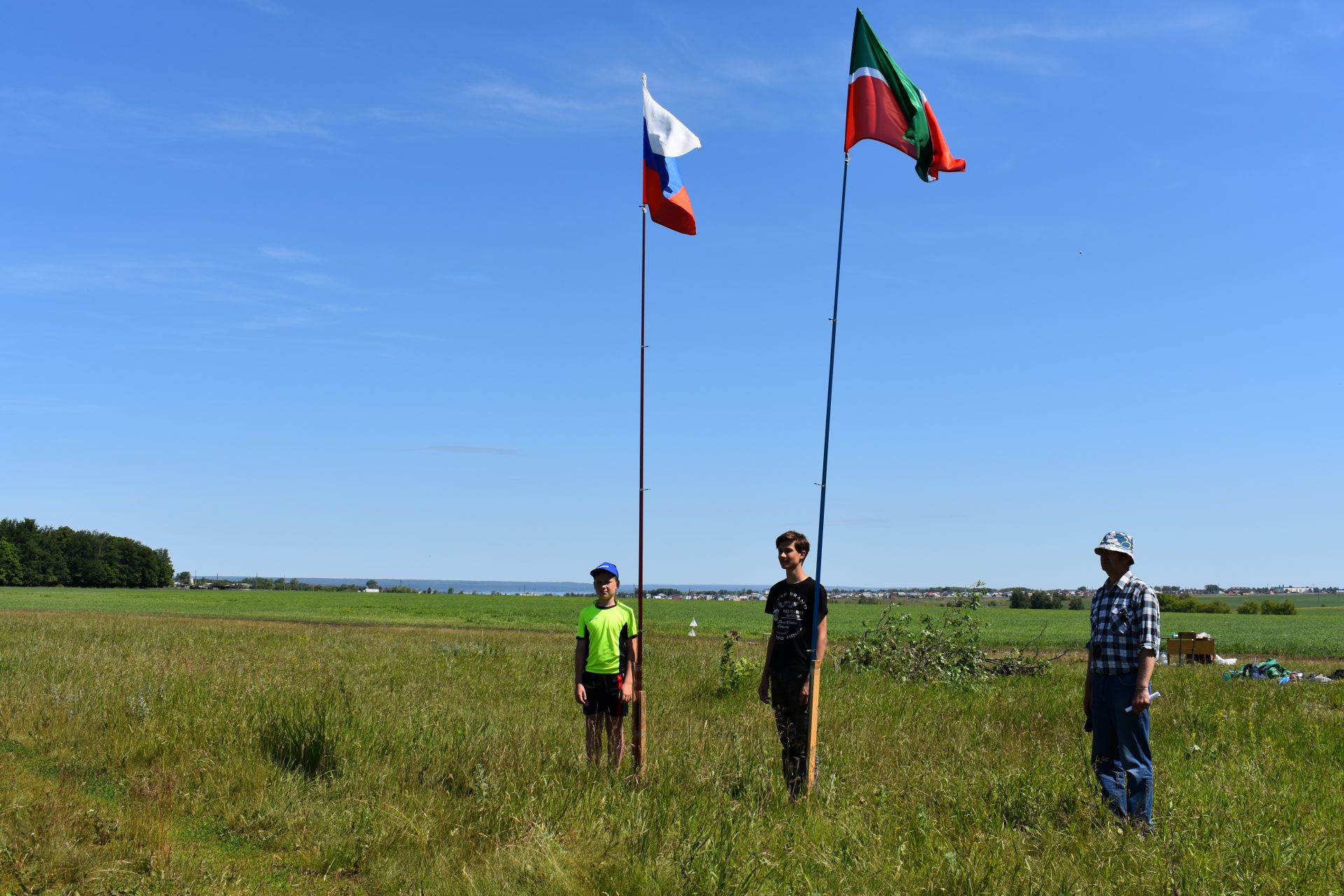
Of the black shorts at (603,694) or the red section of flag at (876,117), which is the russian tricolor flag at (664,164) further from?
the black shorts at (603,694)

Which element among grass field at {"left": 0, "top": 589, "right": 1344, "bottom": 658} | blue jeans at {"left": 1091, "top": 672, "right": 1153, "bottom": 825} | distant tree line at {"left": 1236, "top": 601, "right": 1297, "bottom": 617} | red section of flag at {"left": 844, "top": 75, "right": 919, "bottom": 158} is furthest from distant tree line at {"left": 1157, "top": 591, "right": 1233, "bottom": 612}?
red section of flag at {"left": 844, "top": 75, "right": 919, "bottom": 158}

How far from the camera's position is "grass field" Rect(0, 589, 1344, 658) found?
4203 cm

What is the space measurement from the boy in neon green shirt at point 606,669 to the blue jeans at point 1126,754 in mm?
3637

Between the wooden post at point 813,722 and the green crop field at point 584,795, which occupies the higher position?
the wooden post at point 813,722

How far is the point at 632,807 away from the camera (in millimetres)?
6461

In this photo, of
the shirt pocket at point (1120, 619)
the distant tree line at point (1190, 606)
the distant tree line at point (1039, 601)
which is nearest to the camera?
the shirt pocket at point (1120, 619)

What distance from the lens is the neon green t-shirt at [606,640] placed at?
27.0 ft

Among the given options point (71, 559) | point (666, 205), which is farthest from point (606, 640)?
point (71, 559)

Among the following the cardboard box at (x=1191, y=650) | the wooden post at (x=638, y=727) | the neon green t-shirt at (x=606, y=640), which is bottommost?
the cardboard box at (x=1191, y=650)

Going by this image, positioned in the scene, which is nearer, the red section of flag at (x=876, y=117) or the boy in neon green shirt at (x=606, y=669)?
the red section of flag at (x=876, y=117)

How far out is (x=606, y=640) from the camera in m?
8.25

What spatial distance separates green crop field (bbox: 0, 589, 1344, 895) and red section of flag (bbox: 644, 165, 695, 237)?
14.9ft

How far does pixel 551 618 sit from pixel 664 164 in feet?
164

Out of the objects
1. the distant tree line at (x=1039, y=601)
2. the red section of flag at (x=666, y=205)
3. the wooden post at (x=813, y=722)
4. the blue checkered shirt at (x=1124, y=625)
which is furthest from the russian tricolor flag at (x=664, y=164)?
the distant tree line at (x=1039, y=601)
